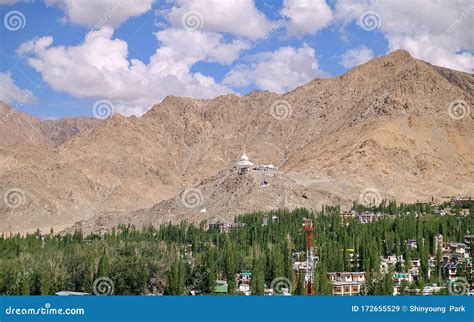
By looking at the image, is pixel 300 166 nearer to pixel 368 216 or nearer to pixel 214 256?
pixel 368 216

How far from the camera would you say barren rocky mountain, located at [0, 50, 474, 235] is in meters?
122

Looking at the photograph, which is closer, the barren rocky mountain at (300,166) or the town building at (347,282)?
the town building at (347,282)

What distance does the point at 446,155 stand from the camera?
497 ft

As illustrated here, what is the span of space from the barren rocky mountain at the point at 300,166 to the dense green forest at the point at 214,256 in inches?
997

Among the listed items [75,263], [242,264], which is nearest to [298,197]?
[242,264]

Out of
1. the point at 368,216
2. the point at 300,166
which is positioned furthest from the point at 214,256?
the point at 300,166

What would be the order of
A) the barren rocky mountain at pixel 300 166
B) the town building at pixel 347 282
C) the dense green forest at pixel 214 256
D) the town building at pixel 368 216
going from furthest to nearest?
the barren rocky mountain at pixel 300 166, the town building at pixel 368 216, the town building at pixel 347 282, the dense green forest at pixel 214 256

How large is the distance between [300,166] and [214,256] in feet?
272

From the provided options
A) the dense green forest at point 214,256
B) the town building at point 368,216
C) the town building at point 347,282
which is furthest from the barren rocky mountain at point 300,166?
the town building at point 347,282

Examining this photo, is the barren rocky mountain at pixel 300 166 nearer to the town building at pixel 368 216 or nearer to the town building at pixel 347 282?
the town building at pixel 368 216

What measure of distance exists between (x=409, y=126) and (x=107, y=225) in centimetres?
7297

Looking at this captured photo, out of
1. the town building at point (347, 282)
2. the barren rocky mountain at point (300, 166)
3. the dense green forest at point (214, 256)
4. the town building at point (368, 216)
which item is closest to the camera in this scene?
the dense green forest at point (214, 256)

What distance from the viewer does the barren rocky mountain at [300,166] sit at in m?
122

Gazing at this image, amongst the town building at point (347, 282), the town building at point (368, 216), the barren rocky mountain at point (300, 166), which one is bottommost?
the town building at point (347, 282)
